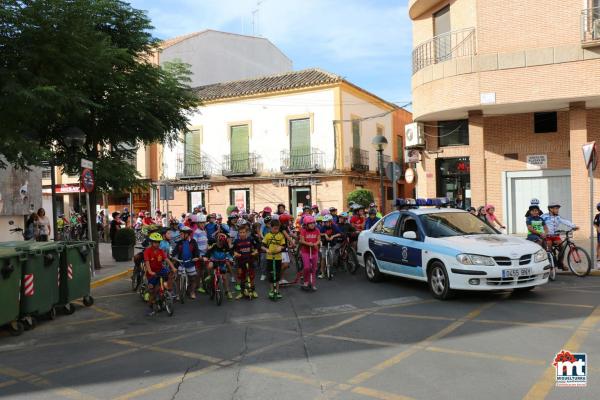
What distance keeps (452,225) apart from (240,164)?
71.9 feet

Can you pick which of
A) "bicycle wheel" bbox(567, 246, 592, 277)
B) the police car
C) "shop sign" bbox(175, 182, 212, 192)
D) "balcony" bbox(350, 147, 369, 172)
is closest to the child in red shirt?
the police car

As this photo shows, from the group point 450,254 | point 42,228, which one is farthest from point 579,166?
point 42,228

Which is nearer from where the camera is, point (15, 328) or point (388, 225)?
point (15, 328)

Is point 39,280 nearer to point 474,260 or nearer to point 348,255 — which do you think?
point 474,260

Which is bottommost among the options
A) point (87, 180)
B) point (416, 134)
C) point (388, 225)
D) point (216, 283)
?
point (216, 283)

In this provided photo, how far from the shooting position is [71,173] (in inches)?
578

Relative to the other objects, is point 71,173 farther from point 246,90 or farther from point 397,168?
point 246,90

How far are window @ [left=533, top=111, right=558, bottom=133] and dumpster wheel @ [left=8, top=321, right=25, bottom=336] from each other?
1684 centimetres

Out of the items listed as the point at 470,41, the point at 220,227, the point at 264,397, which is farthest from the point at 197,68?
the point at 264,397

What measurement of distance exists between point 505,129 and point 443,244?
11.6 meters

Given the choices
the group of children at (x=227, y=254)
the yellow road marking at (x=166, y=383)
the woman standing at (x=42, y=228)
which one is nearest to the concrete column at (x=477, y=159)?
the group of children at (x=227, y=254)

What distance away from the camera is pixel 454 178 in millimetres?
Answer: 20906

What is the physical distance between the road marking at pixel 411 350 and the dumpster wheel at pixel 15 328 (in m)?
5.25

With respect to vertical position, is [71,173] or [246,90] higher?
[246,90]
